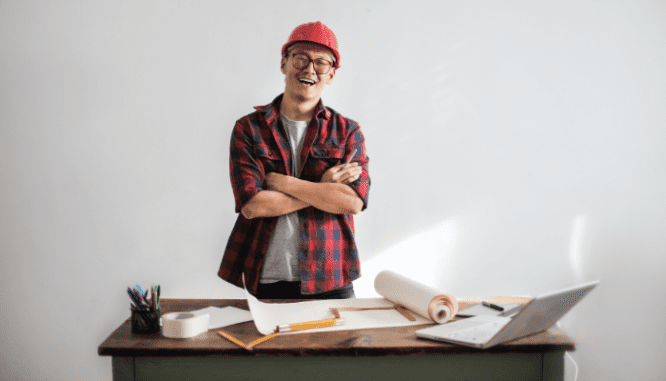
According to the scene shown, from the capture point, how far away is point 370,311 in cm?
135

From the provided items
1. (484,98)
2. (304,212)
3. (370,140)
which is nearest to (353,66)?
(370,140)

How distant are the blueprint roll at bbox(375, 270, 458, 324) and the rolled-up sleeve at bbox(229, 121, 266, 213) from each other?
0.59 meters

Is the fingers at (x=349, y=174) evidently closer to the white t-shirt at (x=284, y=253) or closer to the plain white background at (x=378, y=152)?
the white t-shirt at (x=284, y=253)

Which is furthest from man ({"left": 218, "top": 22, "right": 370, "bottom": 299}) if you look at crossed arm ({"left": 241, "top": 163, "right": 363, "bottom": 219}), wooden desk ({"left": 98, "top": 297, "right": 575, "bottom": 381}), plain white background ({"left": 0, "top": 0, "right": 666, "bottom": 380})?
plain white background ({"left": 0, "top": 0, "right": 666, "bottom": 380})

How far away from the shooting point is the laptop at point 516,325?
1.02m

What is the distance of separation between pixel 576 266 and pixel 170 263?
2.23 meters

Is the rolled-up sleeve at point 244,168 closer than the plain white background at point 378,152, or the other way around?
the rolled-up sleeve at point 244,168

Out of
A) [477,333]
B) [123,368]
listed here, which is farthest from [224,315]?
Answer: [477,333]

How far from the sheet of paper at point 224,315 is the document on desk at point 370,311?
49 millimetres

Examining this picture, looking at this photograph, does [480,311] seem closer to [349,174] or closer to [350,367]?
[350,367]

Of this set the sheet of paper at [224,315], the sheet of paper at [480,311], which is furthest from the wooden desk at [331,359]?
the sheet of paper at [480,311]

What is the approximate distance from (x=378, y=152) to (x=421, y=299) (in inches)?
57.7

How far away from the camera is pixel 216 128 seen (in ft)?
8.53

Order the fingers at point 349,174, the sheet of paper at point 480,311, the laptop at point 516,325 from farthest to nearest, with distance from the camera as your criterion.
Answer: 1. the fingers at point 349,174
2. the sheet of paper at point 480,311
3. the laptop at point 516,325
